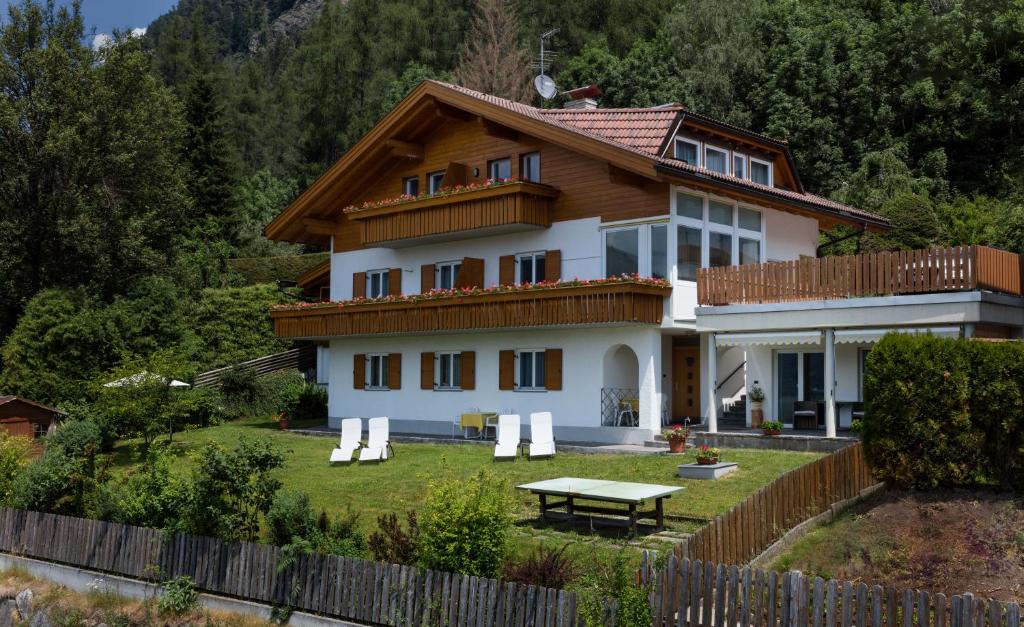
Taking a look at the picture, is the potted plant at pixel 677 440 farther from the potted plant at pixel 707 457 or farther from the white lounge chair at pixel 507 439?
the potted plant at pixel 707 457

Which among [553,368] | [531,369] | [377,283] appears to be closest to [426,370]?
[531,369]

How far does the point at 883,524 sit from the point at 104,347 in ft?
103

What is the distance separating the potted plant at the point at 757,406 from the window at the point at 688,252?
349 centimetres

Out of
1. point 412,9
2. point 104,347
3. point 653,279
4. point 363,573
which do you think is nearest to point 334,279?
point 104,347

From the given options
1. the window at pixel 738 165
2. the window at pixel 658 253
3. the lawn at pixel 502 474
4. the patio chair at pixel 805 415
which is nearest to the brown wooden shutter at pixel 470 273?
the lawn at pixel 502 474

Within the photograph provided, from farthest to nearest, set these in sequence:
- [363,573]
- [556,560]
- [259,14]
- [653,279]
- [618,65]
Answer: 1. [259,14]
2. [618,65]
3. [653,279]
4. [363,573]
5. [556,560]

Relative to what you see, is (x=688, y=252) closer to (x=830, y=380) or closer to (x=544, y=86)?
(x=830, y=380)

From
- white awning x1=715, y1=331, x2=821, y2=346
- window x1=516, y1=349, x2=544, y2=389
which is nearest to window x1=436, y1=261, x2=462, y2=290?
window x1=516, y1=349, x2=544, y2=389

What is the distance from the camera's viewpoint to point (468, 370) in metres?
30.7

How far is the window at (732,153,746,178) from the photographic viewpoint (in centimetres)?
3119

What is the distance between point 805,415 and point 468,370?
33.8 ft

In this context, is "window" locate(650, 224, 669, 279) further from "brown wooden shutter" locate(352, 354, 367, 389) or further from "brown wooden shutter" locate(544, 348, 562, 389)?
"brown wooden shutter" locate(352, 354, 367, 389)

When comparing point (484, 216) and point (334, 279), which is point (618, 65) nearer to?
point (334, 279)

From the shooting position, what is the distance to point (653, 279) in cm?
2611
